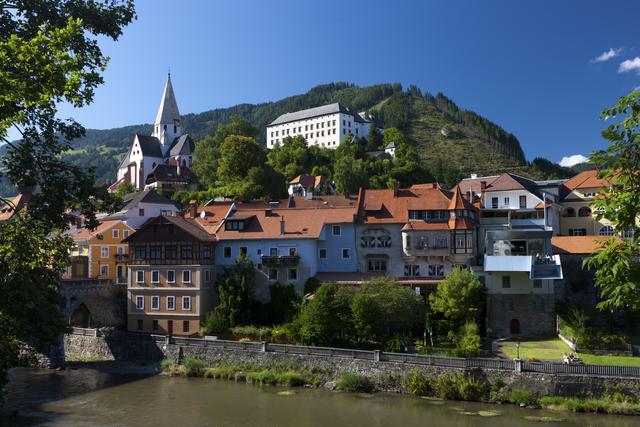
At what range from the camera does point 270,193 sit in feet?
285

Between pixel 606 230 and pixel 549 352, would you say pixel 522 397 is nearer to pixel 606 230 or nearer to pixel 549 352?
pixel 549 352

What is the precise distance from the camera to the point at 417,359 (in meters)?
35.1

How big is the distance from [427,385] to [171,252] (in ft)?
81.8

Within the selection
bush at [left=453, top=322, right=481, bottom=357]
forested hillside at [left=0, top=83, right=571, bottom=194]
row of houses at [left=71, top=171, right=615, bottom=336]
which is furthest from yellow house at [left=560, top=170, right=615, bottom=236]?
forested hillside at [left=0, top=83, right=571, bottom=194]

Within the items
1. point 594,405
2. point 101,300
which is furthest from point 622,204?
point 101,300

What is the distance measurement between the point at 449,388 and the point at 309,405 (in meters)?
8.06

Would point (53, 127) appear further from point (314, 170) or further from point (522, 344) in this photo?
point (314, 170)

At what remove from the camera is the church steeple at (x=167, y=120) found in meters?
132

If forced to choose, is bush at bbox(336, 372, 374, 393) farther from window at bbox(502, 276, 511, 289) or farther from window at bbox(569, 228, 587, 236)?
window at bbox(569, 228, 587, 236)

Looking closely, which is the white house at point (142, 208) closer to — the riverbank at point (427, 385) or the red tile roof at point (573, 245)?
the riverbank at point (427, 385)

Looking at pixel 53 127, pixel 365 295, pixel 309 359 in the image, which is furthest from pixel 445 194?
pixel 53 127

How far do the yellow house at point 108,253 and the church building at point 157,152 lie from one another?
55.3 meters

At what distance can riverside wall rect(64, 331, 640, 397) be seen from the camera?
3153 cm

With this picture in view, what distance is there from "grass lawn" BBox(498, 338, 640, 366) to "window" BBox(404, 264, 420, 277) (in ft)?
31.7
